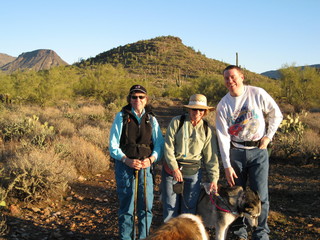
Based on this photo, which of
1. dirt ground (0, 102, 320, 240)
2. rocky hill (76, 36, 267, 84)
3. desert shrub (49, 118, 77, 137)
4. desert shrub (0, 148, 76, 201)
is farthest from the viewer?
rocky hill (76, 36, 267, 84)

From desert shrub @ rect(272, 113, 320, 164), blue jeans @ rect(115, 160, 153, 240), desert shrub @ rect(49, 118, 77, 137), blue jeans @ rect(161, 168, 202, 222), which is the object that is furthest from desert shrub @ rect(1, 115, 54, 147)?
desert shrub @ rect(272, 113, 320, 164)

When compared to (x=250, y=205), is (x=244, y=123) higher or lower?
higher

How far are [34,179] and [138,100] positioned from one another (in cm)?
305

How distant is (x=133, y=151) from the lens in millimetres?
3344

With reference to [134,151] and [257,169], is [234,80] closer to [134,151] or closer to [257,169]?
[257,169]

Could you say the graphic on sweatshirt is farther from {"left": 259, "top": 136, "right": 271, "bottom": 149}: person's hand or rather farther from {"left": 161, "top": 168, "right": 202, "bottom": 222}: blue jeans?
{"left": 161, "top": 168, "right": 202, "bottom": 222}: blue jeans

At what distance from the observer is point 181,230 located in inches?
65.1

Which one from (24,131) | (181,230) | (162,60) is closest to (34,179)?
(181,230)

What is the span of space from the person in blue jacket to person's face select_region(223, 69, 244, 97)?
1002 mm

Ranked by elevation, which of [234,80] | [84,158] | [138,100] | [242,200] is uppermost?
[234,80]

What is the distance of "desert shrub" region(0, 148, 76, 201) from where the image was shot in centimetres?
505

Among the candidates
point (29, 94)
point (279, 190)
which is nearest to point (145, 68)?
point (29, 94)

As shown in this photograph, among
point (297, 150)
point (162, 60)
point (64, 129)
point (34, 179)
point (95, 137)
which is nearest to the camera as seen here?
point (34, 179)

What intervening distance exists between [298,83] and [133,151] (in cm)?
1918
